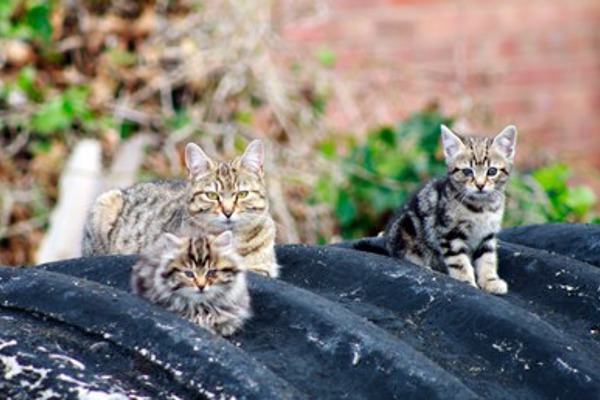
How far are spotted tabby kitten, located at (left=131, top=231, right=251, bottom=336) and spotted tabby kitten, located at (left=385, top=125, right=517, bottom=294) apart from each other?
105 centimetres

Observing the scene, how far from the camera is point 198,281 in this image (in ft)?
12.3

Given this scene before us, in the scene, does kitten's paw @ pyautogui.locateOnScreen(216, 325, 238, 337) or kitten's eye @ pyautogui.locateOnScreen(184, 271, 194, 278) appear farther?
kitten's eye @ pyautogui.locateOnScreen(184, 271, 194, 278)

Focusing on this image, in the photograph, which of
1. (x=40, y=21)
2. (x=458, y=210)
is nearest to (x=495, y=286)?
(x=458, y=210)

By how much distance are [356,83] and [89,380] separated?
21.3 ft

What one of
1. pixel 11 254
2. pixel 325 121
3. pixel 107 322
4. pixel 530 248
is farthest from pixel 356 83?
pixel 107 322

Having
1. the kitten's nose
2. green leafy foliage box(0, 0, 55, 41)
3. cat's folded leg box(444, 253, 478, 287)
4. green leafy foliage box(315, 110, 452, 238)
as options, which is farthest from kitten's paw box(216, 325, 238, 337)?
green leafy foliage box(0, 0, 55, 41)

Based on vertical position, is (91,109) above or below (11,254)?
above

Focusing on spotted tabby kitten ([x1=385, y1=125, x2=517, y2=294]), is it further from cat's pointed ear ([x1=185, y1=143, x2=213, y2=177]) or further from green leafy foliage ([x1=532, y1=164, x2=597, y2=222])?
green leafy foliage ([x1=532, y1=164, x2=597, y2=222])

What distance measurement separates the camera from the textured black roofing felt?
300 cm

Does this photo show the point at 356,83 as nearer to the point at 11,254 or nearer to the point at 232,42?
the point at 232,42

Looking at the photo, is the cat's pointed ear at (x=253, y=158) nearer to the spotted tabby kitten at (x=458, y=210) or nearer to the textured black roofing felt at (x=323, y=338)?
the spotted tabby kitten at (x=458, y=210)

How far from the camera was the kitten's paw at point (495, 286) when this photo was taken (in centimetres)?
414

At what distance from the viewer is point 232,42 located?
8.90 metres

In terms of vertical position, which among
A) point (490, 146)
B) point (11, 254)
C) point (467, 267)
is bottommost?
point (11, 254)
